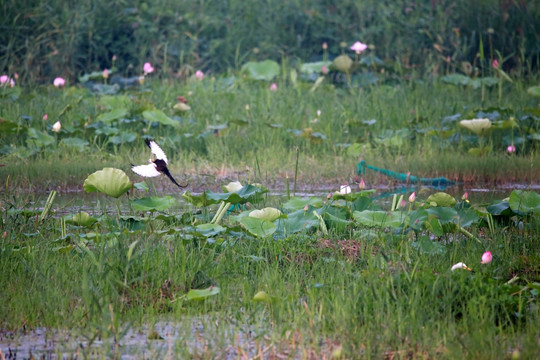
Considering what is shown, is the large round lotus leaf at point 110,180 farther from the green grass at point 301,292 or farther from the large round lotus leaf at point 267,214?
the large round lotus leaf at point 267,214

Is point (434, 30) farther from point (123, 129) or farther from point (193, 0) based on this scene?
point (123, 129)

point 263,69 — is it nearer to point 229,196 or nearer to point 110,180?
point 229,196

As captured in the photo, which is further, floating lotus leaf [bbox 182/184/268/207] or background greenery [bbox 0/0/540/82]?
background greenery [bbox 0/0/540/82]

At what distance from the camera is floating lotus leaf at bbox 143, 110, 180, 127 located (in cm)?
708

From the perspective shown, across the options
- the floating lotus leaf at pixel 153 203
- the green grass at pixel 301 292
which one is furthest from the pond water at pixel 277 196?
the green grass at pixel 301 292

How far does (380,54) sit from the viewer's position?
11.2 metres

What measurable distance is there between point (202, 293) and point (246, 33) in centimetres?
940

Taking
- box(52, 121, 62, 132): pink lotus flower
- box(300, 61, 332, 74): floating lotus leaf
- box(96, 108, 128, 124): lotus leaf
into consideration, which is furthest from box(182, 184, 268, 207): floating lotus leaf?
box(300, 61, 332, 74): floating lotus leaf

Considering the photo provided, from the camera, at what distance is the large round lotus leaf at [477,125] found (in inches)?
259

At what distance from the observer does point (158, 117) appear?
23.4 feet

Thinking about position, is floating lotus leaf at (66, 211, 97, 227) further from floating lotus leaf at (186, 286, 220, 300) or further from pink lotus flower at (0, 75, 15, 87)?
pink lotus flower at (0, 75, 15, 87)

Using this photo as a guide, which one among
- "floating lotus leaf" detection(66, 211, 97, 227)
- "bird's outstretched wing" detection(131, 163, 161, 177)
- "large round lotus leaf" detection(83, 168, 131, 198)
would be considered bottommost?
"floating lotus leaf" detection(66, 211, 97, 227)

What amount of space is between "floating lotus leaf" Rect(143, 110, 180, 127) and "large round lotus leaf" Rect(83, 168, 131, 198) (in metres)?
3.71

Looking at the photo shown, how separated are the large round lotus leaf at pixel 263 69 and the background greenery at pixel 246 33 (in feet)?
0.93
